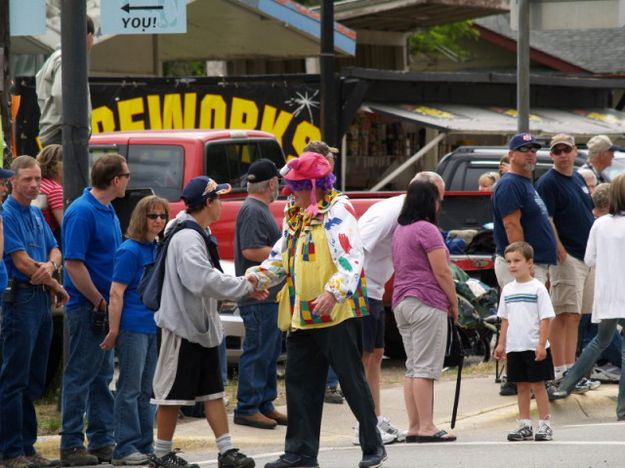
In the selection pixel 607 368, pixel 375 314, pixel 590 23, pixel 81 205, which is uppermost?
pixel 590 23

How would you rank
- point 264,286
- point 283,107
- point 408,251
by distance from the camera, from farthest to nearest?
point 283,107 < point 408,251 < point 264,286

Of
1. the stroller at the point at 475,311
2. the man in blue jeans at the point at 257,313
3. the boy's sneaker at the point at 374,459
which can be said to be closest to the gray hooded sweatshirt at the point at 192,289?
the boy's sneaker at the point at 374,459

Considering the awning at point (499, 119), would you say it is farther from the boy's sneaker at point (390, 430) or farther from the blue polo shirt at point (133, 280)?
the blue polo shirt at point (133, 280)

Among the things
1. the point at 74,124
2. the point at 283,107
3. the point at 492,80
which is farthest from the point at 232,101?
the point at 74,124

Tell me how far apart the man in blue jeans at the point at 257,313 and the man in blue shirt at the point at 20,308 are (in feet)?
6.03

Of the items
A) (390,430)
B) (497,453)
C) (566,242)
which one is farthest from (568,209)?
(497,453)

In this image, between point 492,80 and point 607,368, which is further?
point 492,80

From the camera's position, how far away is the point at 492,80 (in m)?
26.7

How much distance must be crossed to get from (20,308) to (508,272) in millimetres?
4247

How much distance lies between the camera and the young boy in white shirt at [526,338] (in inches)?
396

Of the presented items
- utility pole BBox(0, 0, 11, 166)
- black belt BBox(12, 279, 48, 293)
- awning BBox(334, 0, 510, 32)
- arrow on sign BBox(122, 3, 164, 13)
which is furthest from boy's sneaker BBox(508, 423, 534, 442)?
awning BBox(334, 0, 510, 32)

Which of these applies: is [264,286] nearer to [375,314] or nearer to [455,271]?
[375,314]

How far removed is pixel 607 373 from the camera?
12836mm

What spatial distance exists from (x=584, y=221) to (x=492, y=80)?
1487 cm
